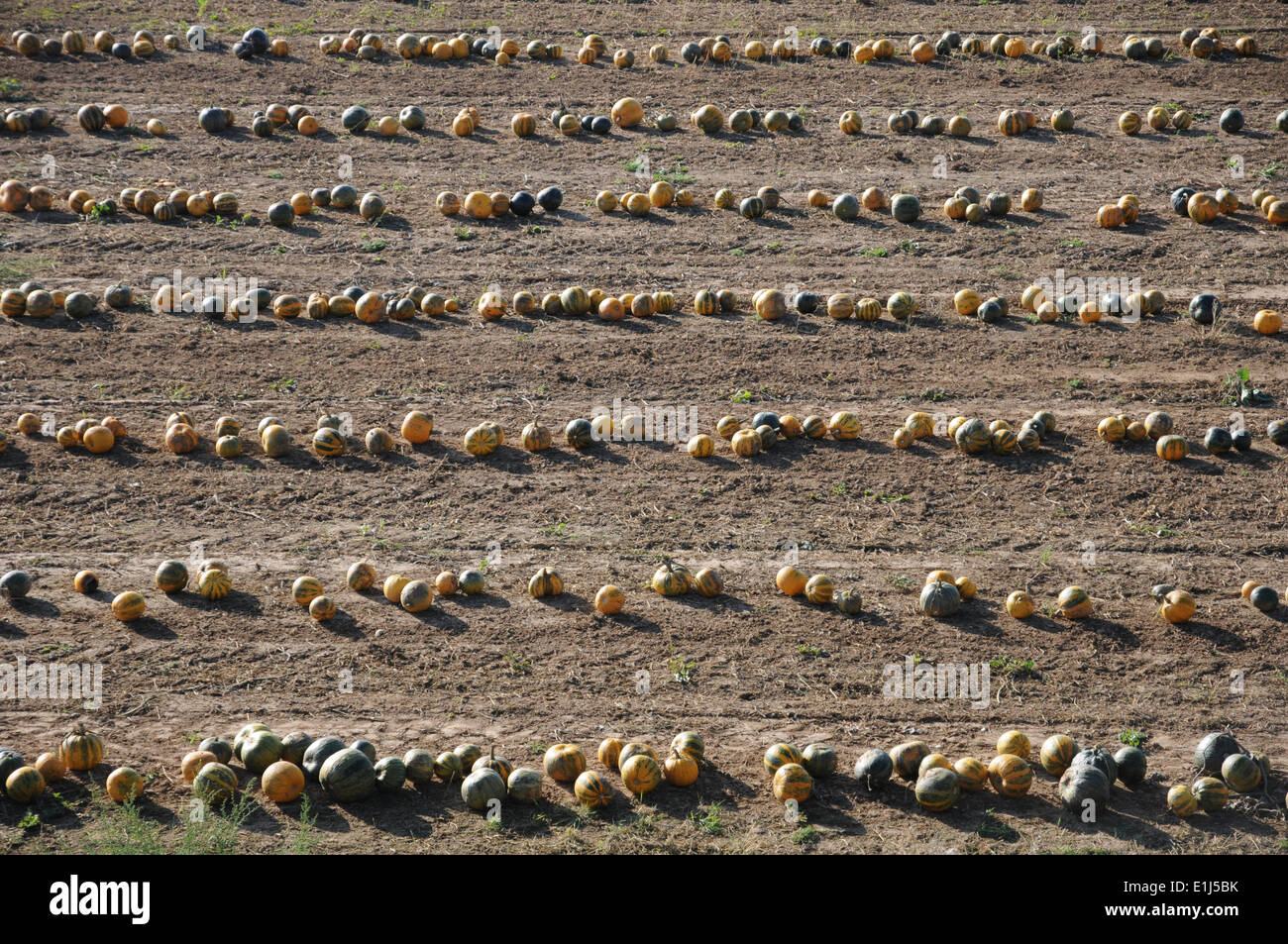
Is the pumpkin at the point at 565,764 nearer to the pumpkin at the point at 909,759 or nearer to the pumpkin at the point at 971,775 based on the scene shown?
the pumpkin at the point at 909,759

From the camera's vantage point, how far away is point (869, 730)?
8508 mm

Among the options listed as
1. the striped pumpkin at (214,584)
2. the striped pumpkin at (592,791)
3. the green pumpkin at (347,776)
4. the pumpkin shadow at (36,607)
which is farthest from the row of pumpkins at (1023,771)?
the pumpkin shadow at (36,607)

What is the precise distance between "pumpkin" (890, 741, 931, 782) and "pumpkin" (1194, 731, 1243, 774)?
1.81 m

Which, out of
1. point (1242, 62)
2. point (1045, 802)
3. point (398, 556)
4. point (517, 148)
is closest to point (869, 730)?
point (1045, 802)

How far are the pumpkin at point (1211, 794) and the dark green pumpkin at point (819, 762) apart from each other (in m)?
2.28

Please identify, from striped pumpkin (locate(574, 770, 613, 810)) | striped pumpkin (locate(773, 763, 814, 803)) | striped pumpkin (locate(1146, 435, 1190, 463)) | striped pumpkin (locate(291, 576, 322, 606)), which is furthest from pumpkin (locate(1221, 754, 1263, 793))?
striped pumpkin (locate(291, 576, 322, 606))

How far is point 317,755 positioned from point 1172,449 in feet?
26.9

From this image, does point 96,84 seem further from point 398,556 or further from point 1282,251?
point 1282,251

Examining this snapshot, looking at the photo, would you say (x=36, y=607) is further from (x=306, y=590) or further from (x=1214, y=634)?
(x=1214, y=634)

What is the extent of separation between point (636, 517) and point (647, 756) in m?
3.37

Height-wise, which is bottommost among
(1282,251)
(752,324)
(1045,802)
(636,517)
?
(1045,802)

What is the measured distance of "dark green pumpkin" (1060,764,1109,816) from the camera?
7.66 metres

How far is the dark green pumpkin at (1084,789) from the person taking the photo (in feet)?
25.1

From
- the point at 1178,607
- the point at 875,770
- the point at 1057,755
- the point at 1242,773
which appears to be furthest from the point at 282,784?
the point at 1178,607
